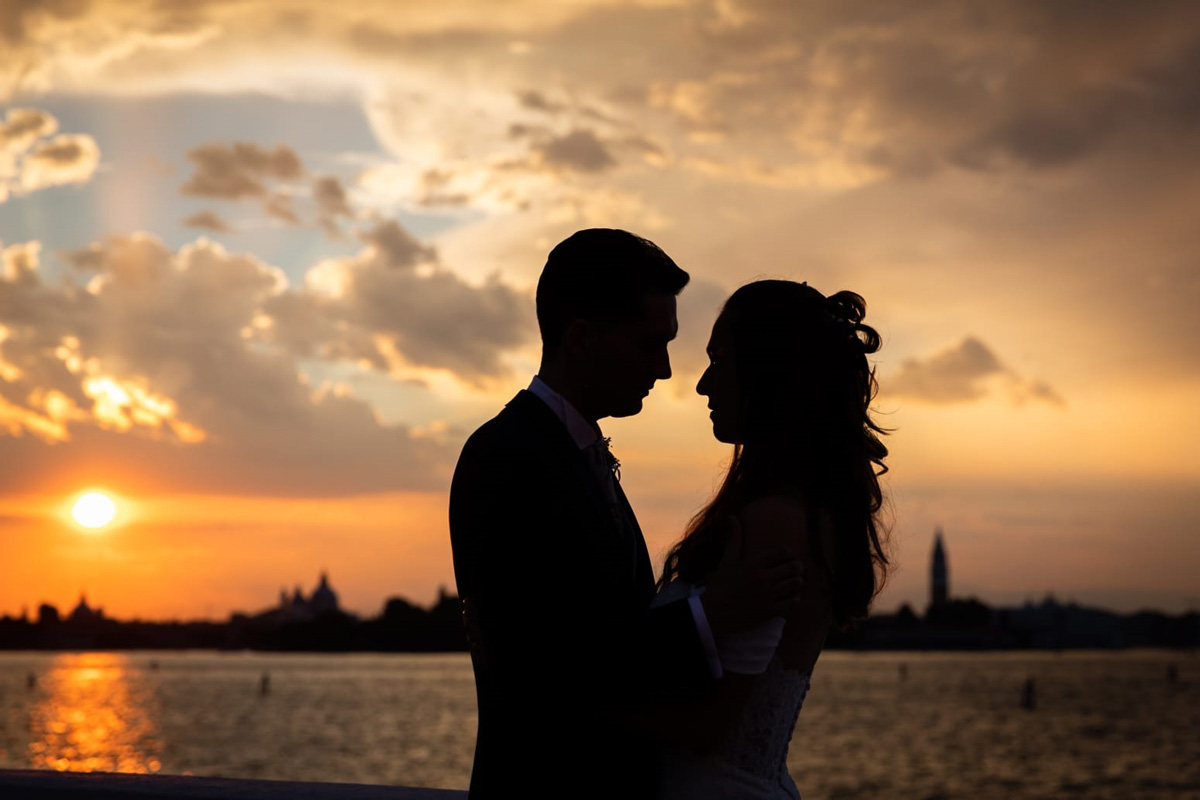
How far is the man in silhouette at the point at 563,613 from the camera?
3.26 meters

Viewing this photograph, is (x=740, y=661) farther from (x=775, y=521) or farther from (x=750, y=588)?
(x=775, y=521)

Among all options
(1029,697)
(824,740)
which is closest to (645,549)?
(824,740)

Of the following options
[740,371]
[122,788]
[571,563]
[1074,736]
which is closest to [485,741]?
[571,563]

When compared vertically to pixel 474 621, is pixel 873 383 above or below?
above

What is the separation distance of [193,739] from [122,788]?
110 m

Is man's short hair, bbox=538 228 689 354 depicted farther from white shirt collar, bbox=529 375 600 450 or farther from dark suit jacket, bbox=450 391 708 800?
dark suit jacket, bbox=450 391 708 800

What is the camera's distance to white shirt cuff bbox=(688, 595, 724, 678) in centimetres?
334

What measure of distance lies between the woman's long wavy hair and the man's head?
397mm

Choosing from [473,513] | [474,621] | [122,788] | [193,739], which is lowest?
[193,739]

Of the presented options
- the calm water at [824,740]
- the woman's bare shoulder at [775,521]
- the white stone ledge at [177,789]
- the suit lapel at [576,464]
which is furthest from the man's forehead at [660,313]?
the calm water at [824,740]

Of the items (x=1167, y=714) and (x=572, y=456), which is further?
(x=1167, y=714)

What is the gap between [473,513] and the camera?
11.1 feet

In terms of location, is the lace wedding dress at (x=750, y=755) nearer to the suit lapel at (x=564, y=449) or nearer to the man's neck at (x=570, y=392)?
the suit lapel at (x=564, y=449)

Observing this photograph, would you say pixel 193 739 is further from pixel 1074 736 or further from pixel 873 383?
pixel 873 383
